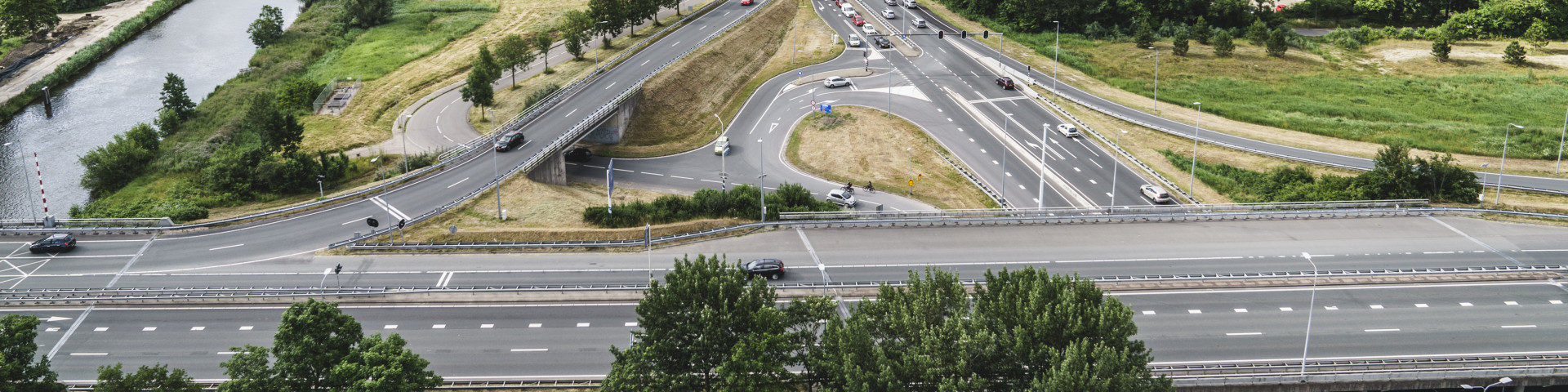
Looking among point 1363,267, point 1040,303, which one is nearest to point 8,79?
point 1040,303

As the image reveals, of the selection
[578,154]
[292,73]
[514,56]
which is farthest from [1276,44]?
[292,73]

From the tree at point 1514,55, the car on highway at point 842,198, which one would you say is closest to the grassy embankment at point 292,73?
the car on highway at point 842,198

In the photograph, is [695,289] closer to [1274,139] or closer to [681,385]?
[681,385]

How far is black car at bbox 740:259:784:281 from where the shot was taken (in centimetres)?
5456

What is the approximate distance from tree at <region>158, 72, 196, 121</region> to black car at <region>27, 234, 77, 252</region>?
4726 cm

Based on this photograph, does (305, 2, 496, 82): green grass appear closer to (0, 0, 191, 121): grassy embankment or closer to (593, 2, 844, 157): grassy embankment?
(0, 0, 191, 121): grassy embankment

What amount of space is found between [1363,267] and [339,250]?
5737 cm

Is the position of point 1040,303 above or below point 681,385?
above

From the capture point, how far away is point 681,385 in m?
38.4

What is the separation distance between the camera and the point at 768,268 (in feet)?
179

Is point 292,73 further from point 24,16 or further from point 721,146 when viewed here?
point 721,146

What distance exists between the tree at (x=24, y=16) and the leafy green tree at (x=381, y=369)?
418 ft

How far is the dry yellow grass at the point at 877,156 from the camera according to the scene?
266ft

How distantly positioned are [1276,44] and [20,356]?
116931 millimetres
